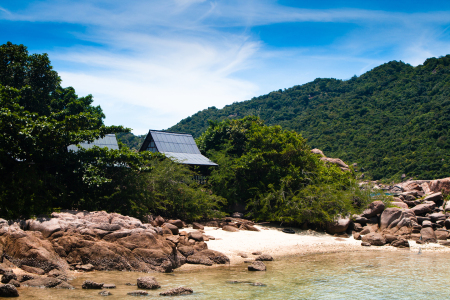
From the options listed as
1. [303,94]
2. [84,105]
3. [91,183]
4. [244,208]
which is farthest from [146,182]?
[303,94]

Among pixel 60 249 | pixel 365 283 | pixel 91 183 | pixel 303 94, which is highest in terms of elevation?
pixel 303 94

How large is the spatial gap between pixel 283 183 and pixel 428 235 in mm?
7675

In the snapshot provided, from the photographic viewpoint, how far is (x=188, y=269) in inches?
449

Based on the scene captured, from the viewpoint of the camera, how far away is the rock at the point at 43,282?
336 inches

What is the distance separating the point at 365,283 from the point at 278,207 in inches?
364

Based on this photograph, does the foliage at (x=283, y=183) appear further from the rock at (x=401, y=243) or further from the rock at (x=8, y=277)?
the rock at (x=8, y=277)

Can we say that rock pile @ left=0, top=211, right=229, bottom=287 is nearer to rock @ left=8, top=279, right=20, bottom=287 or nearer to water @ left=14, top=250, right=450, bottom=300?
water @ left=14, top=250, right=450, bottom=300

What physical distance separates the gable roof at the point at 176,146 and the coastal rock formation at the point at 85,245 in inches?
524

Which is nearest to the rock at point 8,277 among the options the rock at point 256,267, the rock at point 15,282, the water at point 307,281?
the rock at point 15,282

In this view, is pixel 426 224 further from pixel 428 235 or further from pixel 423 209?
pixel 423 209

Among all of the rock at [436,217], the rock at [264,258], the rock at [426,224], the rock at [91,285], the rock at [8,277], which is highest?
the rock at [436,217]

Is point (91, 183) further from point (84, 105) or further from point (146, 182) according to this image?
point (84, 105)

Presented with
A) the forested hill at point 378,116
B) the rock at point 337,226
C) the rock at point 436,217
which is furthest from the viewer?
the forested hill at point 378,116

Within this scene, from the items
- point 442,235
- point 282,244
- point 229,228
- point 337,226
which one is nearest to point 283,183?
point 337,226
